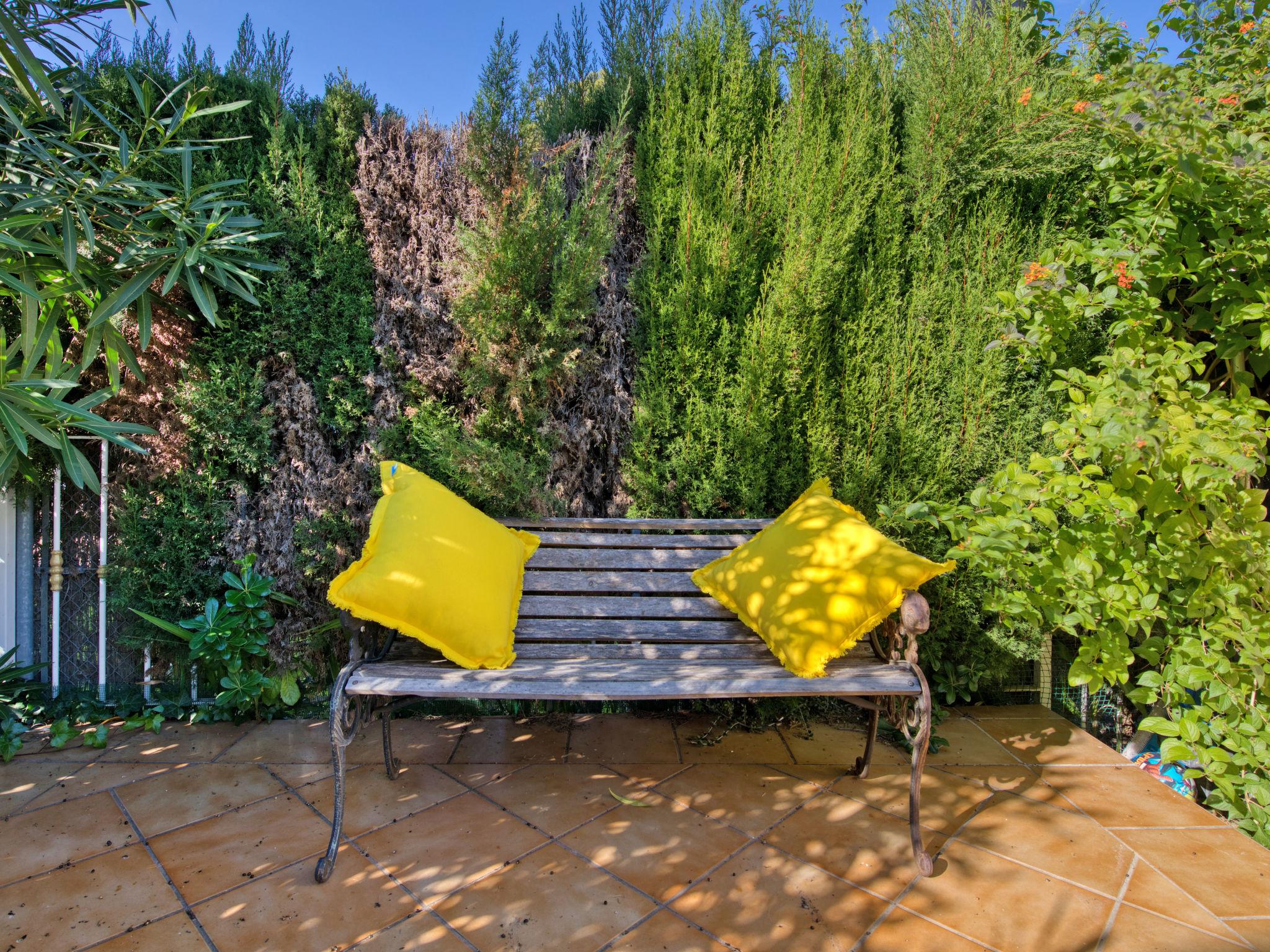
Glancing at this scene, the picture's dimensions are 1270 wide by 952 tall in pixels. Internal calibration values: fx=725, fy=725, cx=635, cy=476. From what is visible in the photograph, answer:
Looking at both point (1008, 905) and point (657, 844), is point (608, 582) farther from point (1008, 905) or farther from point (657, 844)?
point (1008, 905)

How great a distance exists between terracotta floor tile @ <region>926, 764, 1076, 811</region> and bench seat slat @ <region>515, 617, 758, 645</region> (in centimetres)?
96

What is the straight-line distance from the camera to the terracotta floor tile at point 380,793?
7.60ft

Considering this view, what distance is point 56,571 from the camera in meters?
3.05

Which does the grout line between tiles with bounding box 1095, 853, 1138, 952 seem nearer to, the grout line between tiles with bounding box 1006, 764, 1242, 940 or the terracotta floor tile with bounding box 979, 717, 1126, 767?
the grout line between tiles with bounding box 1006, 764, 1242, 940

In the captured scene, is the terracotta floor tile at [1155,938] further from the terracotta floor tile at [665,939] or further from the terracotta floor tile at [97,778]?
the terracotta floor tile at [97,778]

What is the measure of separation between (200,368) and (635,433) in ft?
6.12

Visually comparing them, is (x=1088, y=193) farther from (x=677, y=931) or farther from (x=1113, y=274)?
(x=677, y=931)

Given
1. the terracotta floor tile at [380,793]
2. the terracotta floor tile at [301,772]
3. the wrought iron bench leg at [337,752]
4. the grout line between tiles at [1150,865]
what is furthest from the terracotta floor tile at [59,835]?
the grout line between tiles at [1150,865]

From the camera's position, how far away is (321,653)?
3203 mm

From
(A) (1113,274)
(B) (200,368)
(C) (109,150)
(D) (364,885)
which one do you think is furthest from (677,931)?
(C) (109,150)

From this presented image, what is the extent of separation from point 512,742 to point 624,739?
45cm

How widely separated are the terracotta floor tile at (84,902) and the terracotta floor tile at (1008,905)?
1987mm

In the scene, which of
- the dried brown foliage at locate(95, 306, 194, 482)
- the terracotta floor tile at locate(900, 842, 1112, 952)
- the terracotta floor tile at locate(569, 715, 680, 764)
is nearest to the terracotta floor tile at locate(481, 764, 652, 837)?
the terracotta floor tile at locate(569, 715, 680, 764)

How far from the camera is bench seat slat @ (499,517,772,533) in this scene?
9.75 feet
